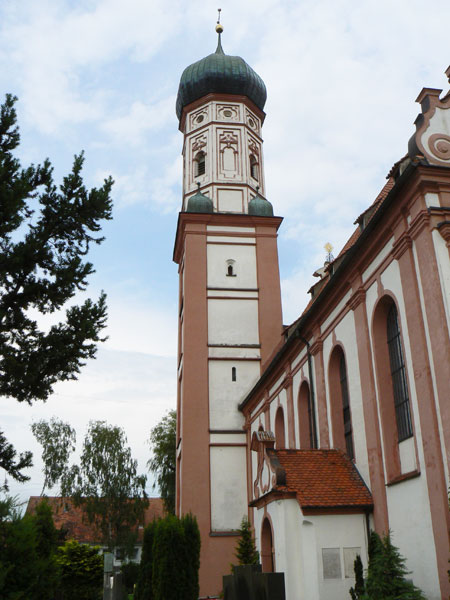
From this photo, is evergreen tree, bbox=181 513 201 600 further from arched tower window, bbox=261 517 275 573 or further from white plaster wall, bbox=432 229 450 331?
white plaster wall, bbox=432 229 450 331

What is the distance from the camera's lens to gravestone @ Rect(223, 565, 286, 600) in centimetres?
1083

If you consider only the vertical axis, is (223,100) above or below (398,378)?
above

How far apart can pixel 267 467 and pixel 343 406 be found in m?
2.68

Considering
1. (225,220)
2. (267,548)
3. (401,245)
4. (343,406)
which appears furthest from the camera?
(225,220)

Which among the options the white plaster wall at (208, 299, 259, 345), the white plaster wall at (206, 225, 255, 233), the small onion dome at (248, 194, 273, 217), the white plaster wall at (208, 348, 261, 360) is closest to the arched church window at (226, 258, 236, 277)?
the white plaster wall at (208, 299, 259, 345)

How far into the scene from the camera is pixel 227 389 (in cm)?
2598

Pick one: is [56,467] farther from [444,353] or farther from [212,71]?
[444,353]

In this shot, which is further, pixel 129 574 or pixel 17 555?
pixel 129 574

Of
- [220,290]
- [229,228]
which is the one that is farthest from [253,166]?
[220,290]

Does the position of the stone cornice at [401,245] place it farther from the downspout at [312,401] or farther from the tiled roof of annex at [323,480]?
the downspout at [312,401]

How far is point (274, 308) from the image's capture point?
89.5 ft

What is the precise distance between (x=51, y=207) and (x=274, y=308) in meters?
16.4

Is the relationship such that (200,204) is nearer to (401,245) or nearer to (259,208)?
(259,208)

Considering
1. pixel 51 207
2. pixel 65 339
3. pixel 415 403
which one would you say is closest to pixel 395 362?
pixel 415 403
